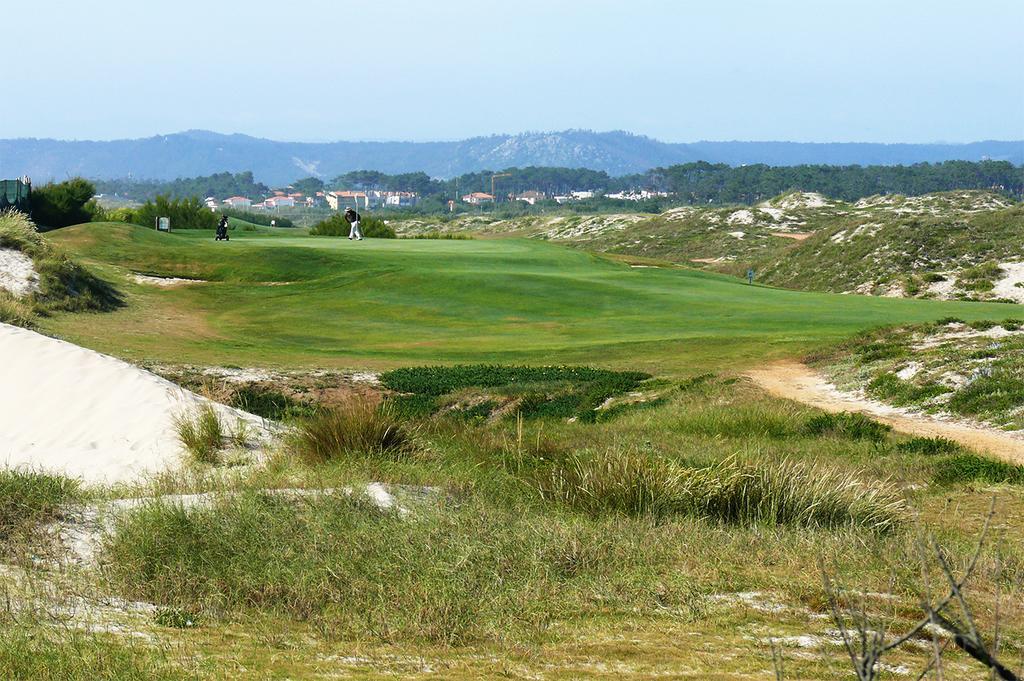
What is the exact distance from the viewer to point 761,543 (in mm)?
8789

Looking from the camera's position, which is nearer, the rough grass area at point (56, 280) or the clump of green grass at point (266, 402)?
the clump of green grass at point (266, 402)

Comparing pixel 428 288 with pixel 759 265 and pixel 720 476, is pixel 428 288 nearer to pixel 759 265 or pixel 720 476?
pixel 720 476

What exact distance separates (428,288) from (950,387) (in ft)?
68.1

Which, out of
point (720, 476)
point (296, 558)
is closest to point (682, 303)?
A: point (720, 476)

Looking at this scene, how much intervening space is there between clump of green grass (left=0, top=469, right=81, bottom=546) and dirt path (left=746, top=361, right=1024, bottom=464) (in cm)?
1207

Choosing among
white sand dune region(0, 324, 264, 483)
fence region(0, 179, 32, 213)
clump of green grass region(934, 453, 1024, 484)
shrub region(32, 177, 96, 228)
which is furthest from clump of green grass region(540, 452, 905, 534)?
shrub region(32, 177, 96, 228)

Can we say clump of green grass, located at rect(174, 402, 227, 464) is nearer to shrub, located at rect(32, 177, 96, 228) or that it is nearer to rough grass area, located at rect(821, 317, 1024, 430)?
rough grass area, located at rect(821, 317, 1024, 430)

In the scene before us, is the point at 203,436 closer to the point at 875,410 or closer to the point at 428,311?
the point at 875,410

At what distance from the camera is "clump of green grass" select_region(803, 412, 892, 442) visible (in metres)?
16.9

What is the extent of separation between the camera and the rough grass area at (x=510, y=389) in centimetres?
2044

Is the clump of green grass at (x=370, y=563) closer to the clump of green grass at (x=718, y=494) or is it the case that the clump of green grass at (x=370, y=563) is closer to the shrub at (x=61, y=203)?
the clump of green grass at (x=718, y=494)

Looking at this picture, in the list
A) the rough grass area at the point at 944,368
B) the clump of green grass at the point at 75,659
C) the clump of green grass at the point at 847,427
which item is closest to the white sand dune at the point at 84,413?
the clump of green grass at the point at 75,659

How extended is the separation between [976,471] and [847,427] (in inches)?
128

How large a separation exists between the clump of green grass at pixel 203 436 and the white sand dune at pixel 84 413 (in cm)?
20
